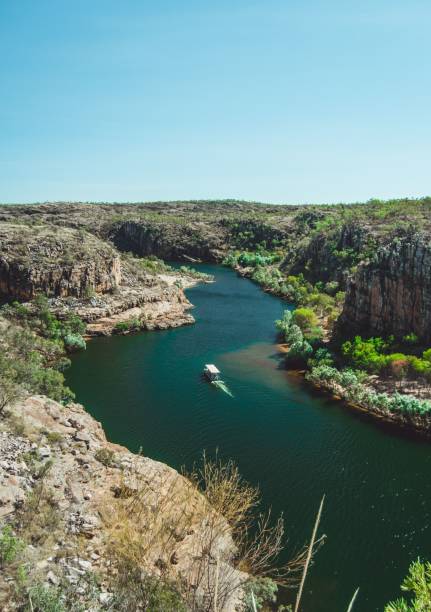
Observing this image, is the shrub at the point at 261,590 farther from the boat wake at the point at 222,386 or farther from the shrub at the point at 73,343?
the shrub at the point at 73,343

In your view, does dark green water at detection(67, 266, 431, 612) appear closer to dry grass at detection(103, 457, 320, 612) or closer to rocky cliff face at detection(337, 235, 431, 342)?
dry grass at detection(103, 457, 320, 612)

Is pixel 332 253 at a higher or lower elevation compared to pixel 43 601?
higher

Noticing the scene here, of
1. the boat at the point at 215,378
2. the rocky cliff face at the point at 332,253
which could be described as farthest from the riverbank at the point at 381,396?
the rocky cliff face at the point at 332,253

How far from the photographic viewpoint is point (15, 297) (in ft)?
201

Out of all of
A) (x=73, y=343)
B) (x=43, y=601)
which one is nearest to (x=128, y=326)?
(x=73, y=343)

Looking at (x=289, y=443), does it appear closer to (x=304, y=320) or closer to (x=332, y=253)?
(x=304, y=320)

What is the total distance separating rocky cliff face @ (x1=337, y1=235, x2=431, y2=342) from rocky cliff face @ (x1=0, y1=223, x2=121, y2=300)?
122 ft

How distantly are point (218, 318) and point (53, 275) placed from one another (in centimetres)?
2665

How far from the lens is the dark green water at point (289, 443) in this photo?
22547mm

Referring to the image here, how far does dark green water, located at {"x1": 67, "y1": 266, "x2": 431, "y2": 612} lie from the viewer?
22.5m

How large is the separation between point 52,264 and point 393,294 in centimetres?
4656

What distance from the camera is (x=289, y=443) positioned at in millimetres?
33062

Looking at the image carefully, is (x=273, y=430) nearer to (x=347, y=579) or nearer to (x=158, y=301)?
(x=347, y=579)

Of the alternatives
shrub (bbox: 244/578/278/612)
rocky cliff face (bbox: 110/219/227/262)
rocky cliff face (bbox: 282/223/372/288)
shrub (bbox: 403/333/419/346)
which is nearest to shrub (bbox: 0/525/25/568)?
shrub (bbox: 244/578/278/612)
